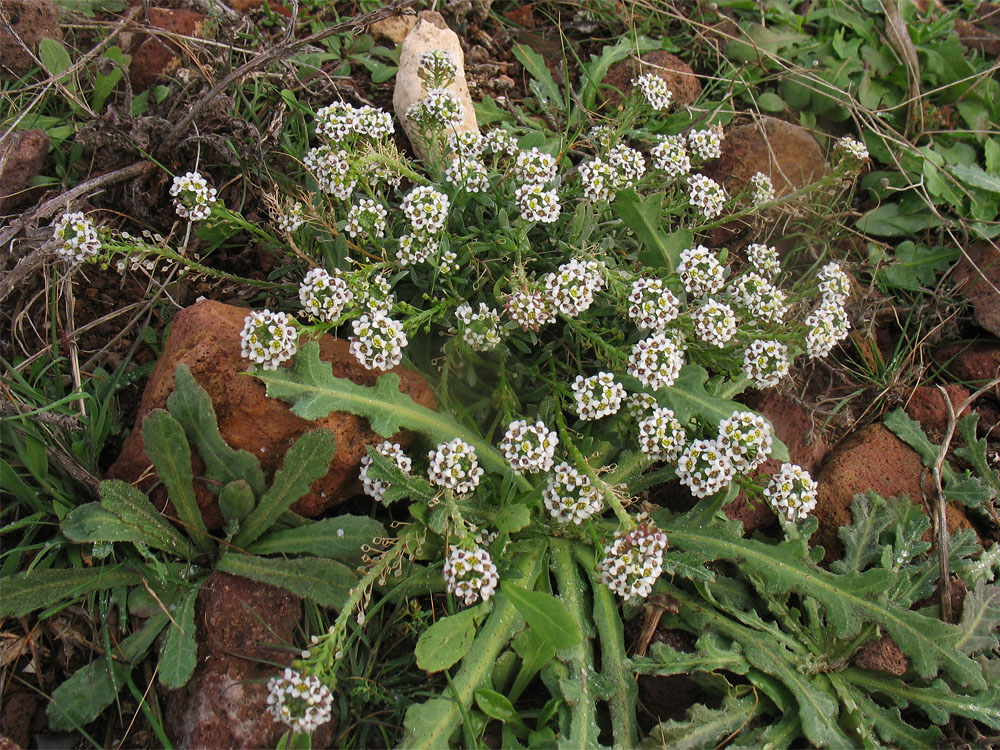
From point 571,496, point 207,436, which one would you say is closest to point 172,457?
point 207,436

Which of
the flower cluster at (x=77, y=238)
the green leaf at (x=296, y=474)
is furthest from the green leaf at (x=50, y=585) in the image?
the flower cluster at (x=77, y=238)

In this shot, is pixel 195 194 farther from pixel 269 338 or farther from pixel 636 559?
pixel 636 559

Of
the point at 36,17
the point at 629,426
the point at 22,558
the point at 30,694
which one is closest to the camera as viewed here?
the point at 30,694

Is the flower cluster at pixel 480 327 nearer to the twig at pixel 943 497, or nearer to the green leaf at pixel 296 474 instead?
the green leaf at pixel 296 474

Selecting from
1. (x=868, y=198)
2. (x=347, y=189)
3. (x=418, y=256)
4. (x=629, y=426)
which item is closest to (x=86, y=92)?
(x=347, y=189)

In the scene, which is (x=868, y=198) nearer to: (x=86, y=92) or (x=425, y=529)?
(x=425, y=529)

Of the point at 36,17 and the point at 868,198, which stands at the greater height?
the point at 36,17

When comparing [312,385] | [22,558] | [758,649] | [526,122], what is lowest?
[758,649]

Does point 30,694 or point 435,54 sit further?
point 435,54
